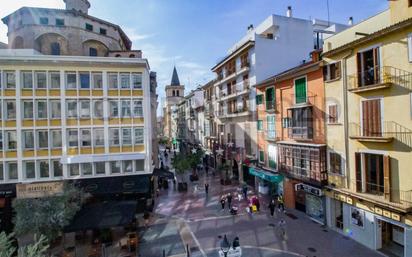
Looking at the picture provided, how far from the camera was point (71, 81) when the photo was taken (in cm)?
2417

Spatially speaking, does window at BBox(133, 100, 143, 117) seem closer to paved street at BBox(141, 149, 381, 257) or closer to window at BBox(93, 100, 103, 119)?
window at BBox(93, 100, 103, 119)

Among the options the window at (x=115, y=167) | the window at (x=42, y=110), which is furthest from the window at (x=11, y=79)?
the window at (x=115, y=167)

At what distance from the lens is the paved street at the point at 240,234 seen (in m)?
15.6

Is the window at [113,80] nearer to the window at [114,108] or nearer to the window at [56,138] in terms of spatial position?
the window at [114,108]

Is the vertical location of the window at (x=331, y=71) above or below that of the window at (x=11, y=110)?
above

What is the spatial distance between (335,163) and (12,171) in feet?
91.5

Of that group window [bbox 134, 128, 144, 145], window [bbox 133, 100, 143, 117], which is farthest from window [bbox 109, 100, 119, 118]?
window [bbox 134, 128, 144, 145]

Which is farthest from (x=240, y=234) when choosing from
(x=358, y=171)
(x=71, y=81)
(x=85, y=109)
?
(x=71, y=81)

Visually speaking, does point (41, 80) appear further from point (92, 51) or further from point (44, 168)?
point (92, 51)

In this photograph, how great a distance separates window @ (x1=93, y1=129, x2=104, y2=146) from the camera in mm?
24567

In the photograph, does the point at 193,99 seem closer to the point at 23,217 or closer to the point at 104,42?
the point at 104,42

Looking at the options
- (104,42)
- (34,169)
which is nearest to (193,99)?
(104,42)

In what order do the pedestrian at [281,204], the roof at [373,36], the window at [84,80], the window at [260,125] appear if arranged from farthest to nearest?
the window at [260,125], the window at [84,80], the pedestrian at [281,204], the roof at [373,36]

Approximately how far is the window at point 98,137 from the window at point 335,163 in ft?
66.4
